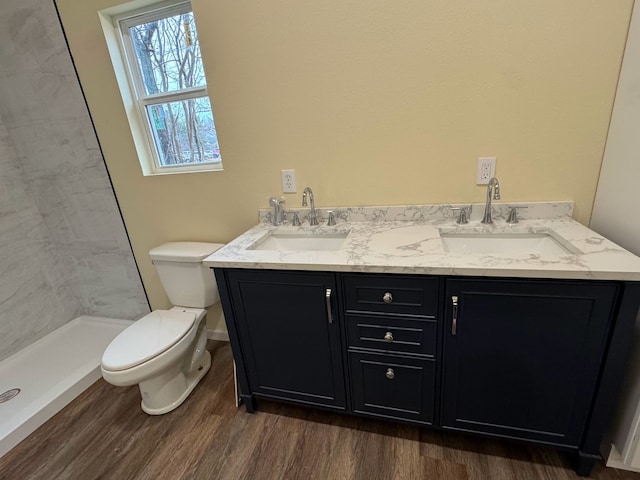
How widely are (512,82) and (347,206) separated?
86 centimetres

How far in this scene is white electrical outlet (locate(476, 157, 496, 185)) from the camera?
4.58 feet

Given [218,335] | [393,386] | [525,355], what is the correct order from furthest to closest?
[218,335] → [393,386] → [525,355]

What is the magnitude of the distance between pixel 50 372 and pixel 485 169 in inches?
110

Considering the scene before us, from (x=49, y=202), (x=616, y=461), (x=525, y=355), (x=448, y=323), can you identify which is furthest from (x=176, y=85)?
(x=616, y=461)

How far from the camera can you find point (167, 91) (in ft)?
5.92

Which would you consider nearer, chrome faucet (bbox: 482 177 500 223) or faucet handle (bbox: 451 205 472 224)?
chrome faucet (bbox: 482 177 500 223)

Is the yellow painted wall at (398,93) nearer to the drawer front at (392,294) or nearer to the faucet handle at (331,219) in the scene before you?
the faucet handle at (331,219)

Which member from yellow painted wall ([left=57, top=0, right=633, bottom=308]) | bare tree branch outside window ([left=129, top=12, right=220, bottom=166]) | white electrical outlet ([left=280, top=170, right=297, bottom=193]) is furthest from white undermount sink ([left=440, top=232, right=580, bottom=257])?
bare tree branch outside window ([left=129, top=12, right=220, bottom=166])

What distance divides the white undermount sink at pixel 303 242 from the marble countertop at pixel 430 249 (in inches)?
0.8

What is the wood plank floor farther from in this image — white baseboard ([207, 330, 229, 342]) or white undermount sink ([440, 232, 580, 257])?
white undermount sink ([440, 232, 580, 257])

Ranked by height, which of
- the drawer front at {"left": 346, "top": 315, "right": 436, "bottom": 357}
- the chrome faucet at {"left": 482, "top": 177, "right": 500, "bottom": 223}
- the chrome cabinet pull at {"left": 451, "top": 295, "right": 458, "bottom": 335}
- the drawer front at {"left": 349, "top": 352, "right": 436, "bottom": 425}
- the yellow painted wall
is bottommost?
the drawer front at {"left": 349, "top": 352, "right": 436, "bottom": 425}

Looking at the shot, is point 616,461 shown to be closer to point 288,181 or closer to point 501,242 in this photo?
point 501,242

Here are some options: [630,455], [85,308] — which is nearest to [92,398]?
[85,308]

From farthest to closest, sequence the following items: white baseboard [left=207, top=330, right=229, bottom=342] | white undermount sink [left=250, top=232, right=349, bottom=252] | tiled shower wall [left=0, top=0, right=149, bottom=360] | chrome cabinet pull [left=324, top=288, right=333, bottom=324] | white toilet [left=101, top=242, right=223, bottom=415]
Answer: white baseboard [left=207, top=330, right=229, bottom=342] < tiled shower wall [left=0, top=0, right=149, bottom=360] < white undermount sink [left=250, top=232, right=349, bottom=252] < white toilet [left=101, top=242, right=223, bottom=415] < chrome cabinet pull [left=324, top=288, right=333, bottom=324]
